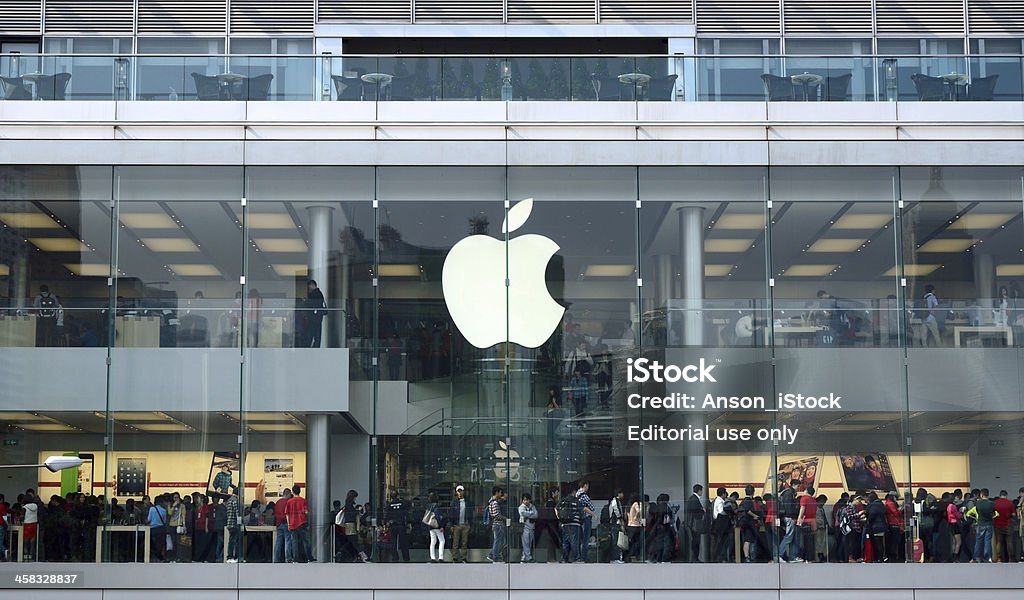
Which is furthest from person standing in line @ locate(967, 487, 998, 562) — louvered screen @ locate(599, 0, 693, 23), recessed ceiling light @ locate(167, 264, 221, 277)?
recessed ceiling light @ locate(167, 264, 221, 277)

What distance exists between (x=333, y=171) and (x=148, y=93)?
3193 millimetres

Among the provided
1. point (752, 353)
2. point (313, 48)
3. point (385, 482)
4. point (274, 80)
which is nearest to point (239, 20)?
point (313, 48)

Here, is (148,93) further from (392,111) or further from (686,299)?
(686,299)

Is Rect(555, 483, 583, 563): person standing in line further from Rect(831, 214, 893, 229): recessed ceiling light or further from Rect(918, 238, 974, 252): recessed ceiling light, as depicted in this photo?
Rect(918, 238, 974, 252): recessed ceiling light

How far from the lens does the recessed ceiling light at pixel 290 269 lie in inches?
843

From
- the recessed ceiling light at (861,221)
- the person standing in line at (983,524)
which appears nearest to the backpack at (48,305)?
the recessed ceiling light at (861,221)

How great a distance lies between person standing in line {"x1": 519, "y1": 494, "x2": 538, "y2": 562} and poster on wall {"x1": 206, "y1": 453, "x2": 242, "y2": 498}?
4394mm

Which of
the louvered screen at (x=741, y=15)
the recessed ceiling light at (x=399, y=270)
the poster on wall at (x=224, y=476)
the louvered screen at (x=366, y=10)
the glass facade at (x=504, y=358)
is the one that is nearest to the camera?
the glass facade at (x=504, y=358)

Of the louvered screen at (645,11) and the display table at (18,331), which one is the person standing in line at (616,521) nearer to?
the display table at (18,331)

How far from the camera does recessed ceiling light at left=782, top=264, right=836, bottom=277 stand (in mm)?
21422

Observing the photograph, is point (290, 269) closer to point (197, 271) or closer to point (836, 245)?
point (197, 271)

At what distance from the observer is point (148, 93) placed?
21562 mm

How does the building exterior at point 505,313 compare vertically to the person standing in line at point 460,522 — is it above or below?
above

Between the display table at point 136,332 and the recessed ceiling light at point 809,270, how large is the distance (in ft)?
32.9
